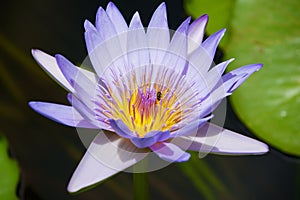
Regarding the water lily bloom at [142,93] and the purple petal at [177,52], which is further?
the purple petal at [177,52]

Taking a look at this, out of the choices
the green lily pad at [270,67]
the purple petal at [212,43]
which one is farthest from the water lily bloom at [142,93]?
the green lily pad at [270,67]

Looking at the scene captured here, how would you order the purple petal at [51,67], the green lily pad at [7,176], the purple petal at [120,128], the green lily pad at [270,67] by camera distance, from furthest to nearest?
1. the green lily pad at [270,67]
2. the green lily pad at [7,176]
3. the purple petal at [51,67]
4. the purple petal at [120,128]

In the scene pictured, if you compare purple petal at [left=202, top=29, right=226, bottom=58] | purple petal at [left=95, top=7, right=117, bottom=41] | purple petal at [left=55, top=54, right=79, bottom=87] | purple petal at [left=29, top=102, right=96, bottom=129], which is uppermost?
purple petal at [left=95, top=7, right=117, bottom=41]

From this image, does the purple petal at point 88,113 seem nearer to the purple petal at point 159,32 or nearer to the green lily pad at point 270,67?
the purple petal at point 159,32

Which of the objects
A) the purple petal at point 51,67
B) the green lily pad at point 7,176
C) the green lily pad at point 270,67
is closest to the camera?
the purple petal at point 51,67

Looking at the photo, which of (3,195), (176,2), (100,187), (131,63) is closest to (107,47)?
(131,63)

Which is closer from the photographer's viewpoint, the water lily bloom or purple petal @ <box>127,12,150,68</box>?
the water lily bloom

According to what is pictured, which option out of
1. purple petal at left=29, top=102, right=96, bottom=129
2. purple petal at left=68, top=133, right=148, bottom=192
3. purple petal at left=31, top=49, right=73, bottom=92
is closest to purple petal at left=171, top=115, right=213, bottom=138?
purple petal at left=68, top=133, right=148, bottom=192

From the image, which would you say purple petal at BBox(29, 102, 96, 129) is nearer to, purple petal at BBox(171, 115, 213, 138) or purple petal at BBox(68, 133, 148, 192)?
purple petal at BBox(68, 133, 148, 192)
